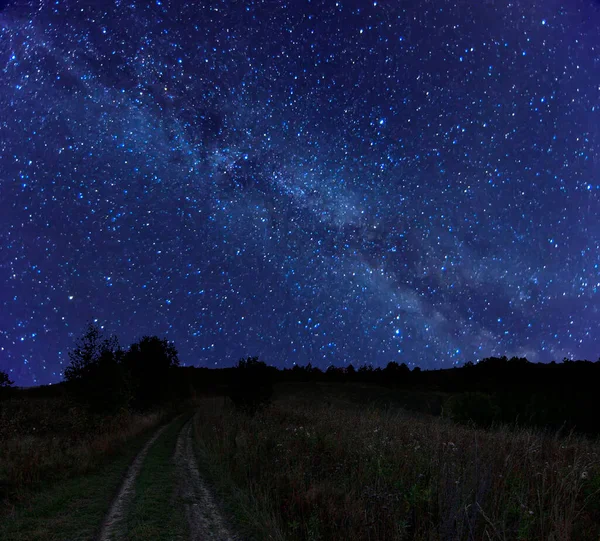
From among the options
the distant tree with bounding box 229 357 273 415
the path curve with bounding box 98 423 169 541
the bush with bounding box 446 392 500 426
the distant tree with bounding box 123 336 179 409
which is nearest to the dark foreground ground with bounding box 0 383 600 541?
the path curve with bounding box 98 423 169 541

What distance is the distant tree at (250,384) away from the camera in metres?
27.5

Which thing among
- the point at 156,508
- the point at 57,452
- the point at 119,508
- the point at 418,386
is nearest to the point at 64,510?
the point at 119,508

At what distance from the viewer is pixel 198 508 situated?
27.2 feet

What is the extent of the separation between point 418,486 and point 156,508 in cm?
567

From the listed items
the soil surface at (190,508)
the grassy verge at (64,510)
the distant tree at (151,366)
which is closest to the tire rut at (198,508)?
the soil surface at (190,508)

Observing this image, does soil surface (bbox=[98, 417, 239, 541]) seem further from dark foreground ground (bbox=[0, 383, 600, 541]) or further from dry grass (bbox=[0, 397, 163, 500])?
dry grass (bbox=[0, 397, 163, 500])

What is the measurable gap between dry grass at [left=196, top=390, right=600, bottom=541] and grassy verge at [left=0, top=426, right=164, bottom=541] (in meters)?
3.02

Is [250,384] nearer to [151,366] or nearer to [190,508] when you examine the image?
[190,508]

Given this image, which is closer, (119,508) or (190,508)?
(190,508)

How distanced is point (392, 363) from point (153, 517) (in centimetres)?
8588

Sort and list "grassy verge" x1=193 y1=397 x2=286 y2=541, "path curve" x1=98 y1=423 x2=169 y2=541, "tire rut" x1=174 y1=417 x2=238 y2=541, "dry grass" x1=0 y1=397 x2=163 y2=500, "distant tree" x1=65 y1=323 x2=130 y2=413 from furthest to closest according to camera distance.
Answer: "distant tree" x1=65 y1=323 x2=130 y2=413 < "dry grass" x1=0 y1=397 x2=163 y2=500 < "path curve" x1=98 y1=423 x2=169 y2=541 < "tire rut" x1=174 y1=417 x2=238 y2=541 < "grassy verge" x1=193 y1=397 x2=286 y2=541

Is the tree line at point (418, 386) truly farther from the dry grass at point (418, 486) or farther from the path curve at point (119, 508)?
the path curve at point (119, 508)

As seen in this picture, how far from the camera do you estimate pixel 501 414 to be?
32.6m

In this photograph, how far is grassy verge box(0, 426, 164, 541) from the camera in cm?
700
